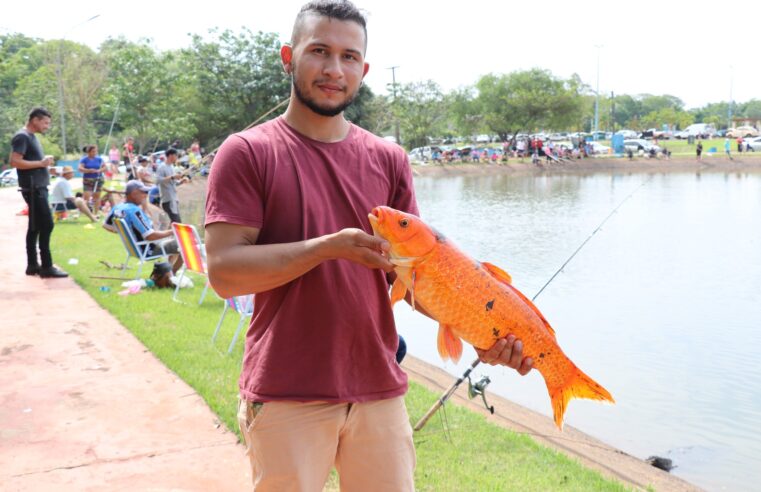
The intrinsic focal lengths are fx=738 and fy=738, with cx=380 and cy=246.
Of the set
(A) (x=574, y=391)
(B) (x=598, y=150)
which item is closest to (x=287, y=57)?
(A) (x=574, y=391)

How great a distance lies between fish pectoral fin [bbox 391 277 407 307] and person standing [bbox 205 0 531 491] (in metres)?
0.04

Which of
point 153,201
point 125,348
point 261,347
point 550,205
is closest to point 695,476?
point 125,348

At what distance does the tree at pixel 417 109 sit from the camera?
5969 centimetres

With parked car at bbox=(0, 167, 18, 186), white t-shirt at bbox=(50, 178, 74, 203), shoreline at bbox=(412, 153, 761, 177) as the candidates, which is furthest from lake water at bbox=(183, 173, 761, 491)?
shoreline at bbox=(412, 153, 761, 177)

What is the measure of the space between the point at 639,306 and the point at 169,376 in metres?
8.49

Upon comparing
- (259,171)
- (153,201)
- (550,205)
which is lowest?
(550,205)

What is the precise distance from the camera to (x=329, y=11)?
2061 mm

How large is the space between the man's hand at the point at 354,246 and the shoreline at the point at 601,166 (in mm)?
45820

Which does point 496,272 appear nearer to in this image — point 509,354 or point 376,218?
point 509,354

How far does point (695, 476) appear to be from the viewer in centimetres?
629

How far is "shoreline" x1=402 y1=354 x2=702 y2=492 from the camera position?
5.32m

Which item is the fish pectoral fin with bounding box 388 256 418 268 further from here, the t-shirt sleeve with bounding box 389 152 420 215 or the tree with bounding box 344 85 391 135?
the tree with bounding box 344 85 391 135

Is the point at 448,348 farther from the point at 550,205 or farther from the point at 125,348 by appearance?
the point at 550,205

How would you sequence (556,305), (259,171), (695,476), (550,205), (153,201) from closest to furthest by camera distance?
(259,171) → (695,476) → (556,305) → (153,201) → (550,205)
